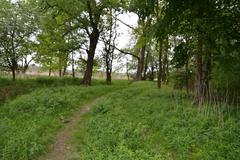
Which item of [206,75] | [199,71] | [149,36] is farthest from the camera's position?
[149,36]

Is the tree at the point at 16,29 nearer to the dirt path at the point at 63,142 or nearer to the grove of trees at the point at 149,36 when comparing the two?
the grove of trees at the point at 149,36

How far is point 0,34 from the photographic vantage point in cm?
2514

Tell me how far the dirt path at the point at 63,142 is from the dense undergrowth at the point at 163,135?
315 millimetres

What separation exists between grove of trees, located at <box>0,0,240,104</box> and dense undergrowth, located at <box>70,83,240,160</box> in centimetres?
198

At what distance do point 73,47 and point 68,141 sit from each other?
1678 cm

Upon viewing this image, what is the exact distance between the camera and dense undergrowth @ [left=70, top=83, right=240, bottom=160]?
8593 millimetres

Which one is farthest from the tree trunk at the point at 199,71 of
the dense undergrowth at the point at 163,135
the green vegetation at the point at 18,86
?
the green vegetation at the point at 18,86

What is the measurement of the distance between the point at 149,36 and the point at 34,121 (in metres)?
7.02

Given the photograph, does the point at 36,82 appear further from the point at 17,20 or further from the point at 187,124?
the point at 187,124

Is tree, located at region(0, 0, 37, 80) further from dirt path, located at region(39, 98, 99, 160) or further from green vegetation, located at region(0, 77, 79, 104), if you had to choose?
dirt path, located at region(39, 98, 99, 160)

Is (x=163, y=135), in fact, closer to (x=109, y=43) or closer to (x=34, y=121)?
(x=34, y=121)

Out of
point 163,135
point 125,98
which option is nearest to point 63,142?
point 163,135

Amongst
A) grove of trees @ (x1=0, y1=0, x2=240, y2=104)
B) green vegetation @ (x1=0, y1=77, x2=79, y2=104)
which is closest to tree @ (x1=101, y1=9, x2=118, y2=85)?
grove of trees @ (x1=0, y1=0, x2=240, y2=104)

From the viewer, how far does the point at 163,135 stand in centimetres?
998
